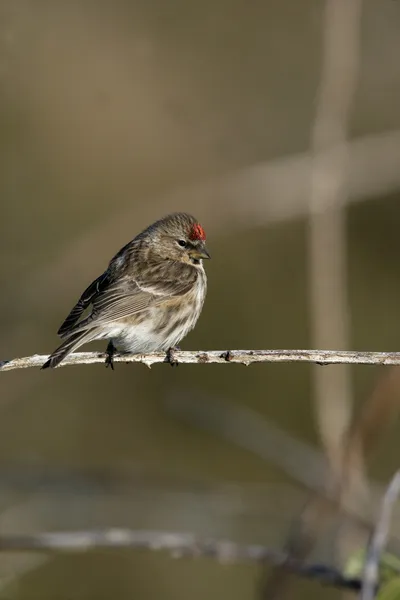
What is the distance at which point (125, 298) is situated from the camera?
633 cm

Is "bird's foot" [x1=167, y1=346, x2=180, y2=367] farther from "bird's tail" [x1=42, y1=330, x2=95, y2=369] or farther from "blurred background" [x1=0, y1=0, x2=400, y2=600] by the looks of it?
"blurred background" [x1=0, y1=0, x2=400, y2=600]

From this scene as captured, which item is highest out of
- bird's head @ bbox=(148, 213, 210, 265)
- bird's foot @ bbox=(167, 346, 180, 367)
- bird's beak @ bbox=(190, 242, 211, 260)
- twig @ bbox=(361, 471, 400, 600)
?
bird's head @ bbox=(148, 213, 210, 265)

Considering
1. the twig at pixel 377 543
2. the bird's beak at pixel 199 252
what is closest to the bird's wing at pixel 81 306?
the bird's beak at pixel 199 252

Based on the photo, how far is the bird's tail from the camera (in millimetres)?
4807

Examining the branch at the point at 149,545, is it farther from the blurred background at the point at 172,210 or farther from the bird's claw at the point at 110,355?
the blurred background at the point at 172,210

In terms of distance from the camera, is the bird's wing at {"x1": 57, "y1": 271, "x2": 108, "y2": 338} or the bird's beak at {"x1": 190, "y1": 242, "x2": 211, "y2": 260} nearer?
the bird's wing at {"x1": 57, "y1": 271, "x2": 108, "y2": 338}

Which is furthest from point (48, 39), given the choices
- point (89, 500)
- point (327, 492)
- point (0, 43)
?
point (327, 492)

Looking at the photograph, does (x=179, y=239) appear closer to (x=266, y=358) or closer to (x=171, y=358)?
(x=171, y=358)

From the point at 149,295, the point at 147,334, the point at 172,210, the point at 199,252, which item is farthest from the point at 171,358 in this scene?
the point at 172,210

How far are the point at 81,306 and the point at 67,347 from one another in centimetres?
109

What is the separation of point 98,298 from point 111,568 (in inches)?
219

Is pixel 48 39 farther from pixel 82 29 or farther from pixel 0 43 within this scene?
pixel 0 43

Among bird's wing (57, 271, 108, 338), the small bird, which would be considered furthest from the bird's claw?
bird's wing (57, 271, 108, 338)

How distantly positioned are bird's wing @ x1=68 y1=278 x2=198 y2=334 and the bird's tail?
0.05 m
